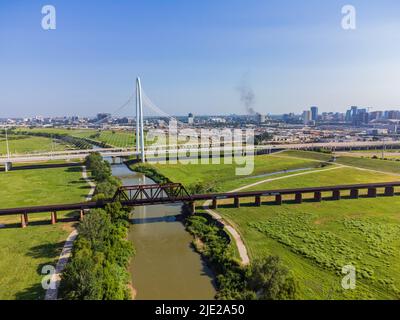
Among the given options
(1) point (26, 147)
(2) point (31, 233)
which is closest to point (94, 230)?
(2) point (31, 233)

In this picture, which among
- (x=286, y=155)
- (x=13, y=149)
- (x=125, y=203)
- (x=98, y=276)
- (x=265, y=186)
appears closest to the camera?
(x=98, y=276)

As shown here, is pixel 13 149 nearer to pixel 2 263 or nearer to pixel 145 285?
pixel 2 263

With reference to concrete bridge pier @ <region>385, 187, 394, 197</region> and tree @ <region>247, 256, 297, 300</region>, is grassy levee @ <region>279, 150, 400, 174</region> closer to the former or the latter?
concrete bridge pier @ <region>385, 187, 394, 197</region>

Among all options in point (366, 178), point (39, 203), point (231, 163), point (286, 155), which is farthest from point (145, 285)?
point (286, 155)

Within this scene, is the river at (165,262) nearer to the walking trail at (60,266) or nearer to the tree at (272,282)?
the tree at (272,282)

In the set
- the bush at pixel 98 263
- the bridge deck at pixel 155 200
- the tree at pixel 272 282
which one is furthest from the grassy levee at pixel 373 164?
the bush at pixel 98 263

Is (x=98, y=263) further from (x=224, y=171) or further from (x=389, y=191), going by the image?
(x=224, y=171)
